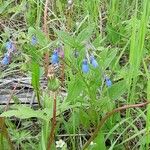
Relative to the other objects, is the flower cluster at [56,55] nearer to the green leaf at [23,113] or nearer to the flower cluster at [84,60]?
the flower cluster at [84,60]

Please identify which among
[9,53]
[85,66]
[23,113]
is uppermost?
[9,53]

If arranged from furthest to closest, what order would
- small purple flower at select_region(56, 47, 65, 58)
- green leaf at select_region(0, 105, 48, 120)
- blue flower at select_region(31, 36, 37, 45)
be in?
blue flower at select_region(31, 36, 37, 45), small purple flower at select_region(56, 47, 65, 58), green leaf at select_region(0, 105, 48, 120)

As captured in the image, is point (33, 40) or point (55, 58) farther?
point (33, 40)

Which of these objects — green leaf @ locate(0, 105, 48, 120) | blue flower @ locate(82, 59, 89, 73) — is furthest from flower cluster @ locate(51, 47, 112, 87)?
green leaf @ locate(0, 105, 48, 120)

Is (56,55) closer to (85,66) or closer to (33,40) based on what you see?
(85,66)

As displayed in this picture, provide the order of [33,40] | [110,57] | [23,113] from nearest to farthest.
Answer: [23,113]
[110,57]
[33,40]

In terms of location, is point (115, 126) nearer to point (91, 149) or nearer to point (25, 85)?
point (91, 149)

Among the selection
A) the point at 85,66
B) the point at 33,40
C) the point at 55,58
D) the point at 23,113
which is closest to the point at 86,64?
the point at 85,66

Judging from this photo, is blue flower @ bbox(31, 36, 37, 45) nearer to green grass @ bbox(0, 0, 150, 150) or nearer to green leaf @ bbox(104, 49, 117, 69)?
green grass @ bbox(0, 0, 150, 150)

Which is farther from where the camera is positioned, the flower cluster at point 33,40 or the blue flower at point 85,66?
the flower cluster at point 33,40

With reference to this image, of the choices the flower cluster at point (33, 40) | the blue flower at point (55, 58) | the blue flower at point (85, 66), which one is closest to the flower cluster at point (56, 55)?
the blue flower at point (55, 58)

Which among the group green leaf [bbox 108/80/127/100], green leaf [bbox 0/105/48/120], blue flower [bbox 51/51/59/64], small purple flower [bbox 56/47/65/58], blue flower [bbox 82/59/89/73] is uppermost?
small purple flower [bbox 56/47/65/58]

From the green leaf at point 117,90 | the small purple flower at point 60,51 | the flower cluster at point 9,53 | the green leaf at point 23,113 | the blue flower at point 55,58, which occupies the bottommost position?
the green leaf at point 23,113
